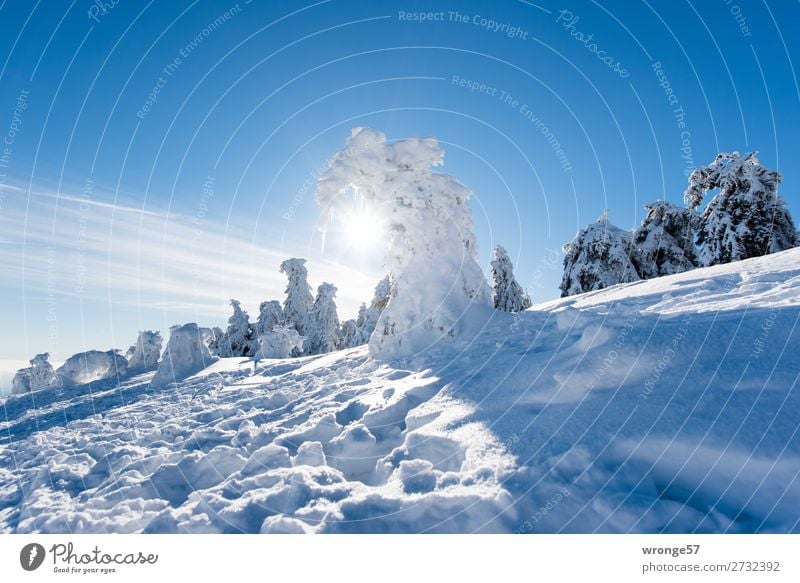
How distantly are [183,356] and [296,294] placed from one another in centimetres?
2432

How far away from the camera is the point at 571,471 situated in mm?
3328

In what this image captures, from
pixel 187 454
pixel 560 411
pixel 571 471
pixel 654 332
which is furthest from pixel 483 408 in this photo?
pixel 187 454

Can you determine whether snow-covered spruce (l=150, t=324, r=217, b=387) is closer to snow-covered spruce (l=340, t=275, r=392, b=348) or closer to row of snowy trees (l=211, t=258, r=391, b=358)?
snow-covered spruce (l=340, t=275, r=392, b=348)

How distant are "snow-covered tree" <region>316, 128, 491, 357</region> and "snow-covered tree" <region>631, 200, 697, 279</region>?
72.1 feet

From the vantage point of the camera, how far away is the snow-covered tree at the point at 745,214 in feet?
65.8

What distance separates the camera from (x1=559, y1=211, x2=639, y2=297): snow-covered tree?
27.3 meters

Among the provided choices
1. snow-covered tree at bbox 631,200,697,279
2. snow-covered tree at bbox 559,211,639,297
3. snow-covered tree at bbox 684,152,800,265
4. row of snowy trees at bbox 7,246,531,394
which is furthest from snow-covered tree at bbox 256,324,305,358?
snow-covered tree at bbox 631,200,697,279

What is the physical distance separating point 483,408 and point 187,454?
14.3 ft

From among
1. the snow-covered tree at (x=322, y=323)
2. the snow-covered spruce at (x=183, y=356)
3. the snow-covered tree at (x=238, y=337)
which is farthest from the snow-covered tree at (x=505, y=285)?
the snow-covered spruce at (x=183, y=356)

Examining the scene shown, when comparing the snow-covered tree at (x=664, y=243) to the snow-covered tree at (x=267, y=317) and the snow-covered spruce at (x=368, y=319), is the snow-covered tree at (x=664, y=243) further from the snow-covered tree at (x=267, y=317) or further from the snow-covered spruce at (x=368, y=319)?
the snow-covered tree at (x=267, y=317)

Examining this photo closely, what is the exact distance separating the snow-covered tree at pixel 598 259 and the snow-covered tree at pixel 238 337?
98.0 feet

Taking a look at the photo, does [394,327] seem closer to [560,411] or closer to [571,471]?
[560,411]

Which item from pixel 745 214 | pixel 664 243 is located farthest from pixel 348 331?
pixel 745 214

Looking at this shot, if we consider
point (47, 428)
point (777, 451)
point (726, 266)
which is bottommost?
point (47, 428)
